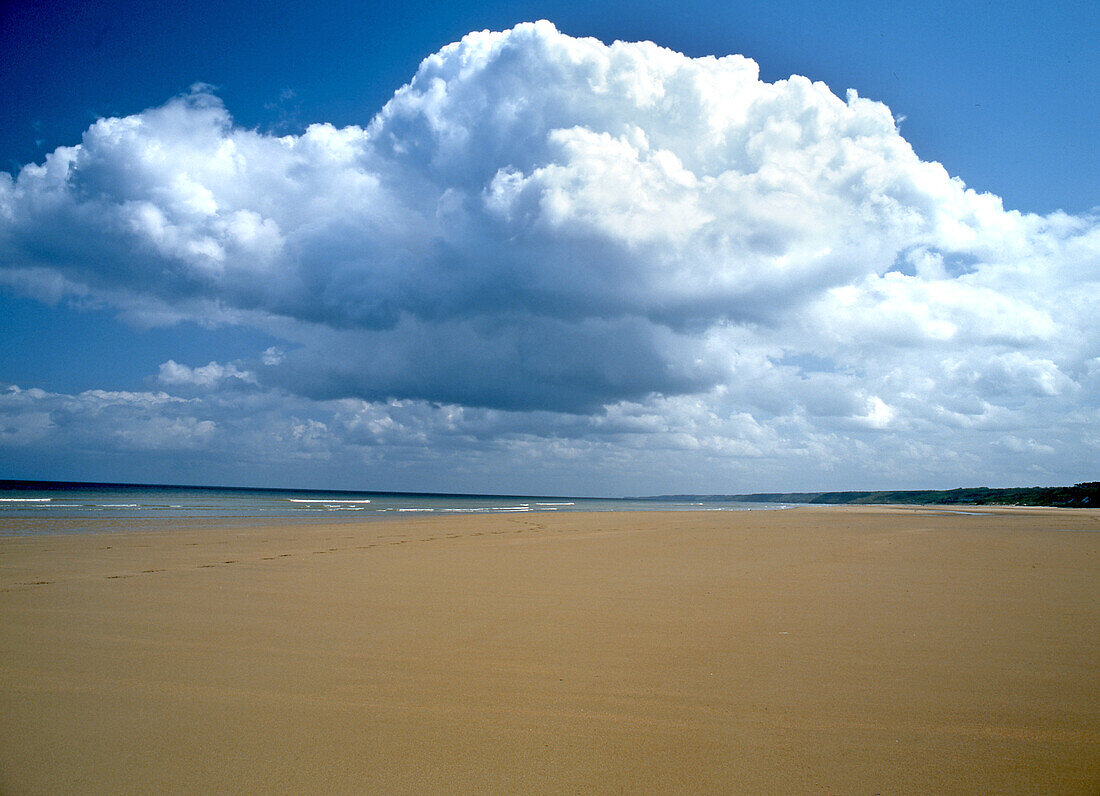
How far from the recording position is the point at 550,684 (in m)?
4.53

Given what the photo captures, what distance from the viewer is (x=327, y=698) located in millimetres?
4238

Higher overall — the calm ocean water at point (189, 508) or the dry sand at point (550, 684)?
the dry sand at point (550, 684)

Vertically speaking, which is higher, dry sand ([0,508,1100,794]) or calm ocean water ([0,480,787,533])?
dry sand ([0,508,1100,794])

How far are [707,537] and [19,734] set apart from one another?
16574 mm

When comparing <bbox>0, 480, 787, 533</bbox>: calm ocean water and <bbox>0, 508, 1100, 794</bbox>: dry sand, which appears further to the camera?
<bbox>0, 480, 787, 533</bbox>: calm ocean water

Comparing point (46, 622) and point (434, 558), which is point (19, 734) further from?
point (434, 558)

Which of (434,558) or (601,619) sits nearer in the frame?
(601,619)

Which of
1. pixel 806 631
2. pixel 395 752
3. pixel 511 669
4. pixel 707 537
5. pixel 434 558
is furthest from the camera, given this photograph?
pixel 707 537

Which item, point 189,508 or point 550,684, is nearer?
point 550,684

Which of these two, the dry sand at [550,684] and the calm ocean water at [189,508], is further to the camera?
the calm ocean water at [189,508]

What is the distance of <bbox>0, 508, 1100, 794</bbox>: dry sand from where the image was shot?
3.23 meters

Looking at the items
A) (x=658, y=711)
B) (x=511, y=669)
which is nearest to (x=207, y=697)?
(x=511, y=669)

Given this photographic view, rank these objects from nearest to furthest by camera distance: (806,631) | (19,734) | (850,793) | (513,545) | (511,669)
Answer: (850,793) → (19,734) → (511,669) → (806,631) → (513,545)

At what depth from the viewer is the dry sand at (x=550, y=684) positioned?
3.23 meters
